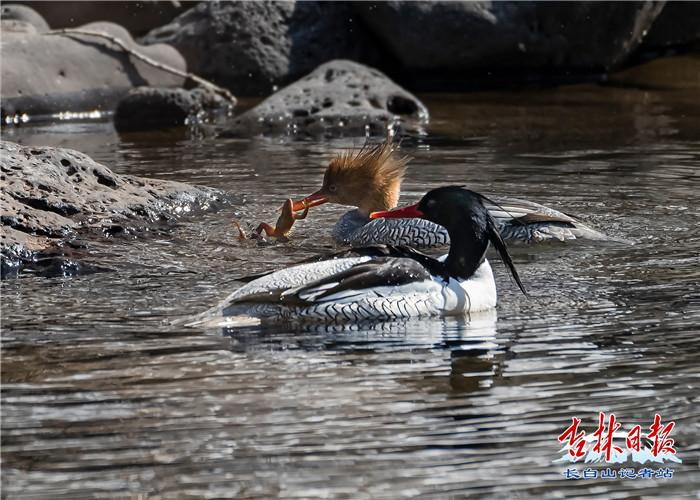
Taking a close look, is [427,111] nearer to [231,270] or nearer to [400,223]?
[400,223]

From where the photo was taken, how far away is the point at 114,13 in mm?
19062

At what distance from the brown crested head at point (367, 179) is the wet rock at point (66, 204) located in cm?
117

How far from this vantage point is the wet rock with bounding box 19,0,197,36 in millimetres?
18766

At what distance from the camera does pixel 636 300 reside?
7004 mm

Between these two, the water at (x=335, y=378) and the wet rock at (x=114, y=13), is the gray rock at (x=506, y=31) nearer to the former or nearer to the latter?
the wet rock at (x=114, y=13)

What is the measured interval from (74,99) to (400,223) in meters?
8.57

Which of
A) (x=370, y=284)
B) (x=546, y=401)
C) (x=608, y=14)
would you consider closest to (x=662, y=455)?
(x=546, y=401)

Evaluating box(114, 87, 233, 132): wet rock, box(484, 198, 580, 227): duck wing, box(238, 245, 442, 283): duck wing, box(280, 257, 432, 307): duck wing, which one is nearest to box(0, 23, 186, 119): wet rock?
box(114, 87, 233, 132): wet rock

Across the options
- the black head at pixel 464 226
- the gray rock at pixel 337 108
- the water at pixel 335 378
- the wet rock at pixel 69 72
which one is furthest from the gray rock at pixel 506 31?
the black head at pixel 464 226

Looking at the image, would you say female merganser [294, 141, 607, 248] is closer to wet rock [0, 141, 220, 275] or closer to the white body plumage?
wet rock [0, 141, 220, 275]

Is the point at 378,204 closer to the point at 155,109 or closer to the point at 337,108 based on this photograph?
the point at 337,108

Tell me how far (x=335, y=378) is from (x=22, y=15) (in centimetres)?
1358

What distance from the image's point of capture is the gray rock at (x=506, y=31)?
17.7m

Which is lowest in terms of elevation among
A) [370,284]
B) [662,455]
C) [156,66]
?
[662,455]
